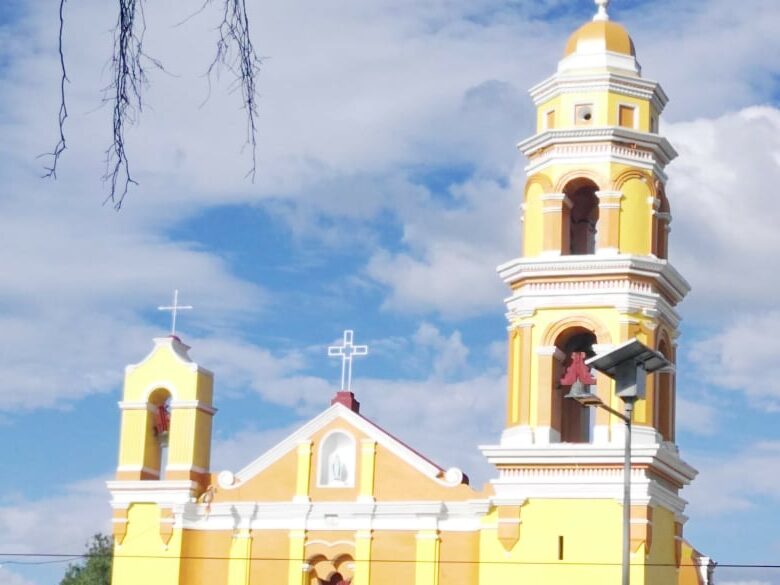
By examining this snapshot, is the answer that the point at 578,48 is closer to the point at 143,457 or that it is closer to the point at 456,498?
the point at 456,498

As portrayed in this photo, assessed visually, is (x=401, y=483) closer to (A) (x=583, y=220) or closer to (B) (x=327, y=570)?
(B) (x=327, y=570)

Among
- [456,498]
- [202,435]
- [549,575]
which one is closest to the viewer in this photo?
[549,575]

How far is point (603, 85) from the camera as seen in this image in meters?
25.4

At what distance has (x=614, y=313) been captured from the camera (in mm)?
24453

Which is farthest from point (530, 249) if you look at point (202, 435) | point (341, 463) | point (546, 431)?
point (202, 435)

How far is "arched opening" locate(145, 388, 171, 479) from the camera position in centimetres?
2811

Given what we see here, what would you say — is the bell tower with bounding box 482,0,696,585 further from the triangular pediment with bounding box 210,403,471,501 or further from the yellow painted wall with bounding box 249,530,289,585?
the yellow painted wall with bounding box 249,530,289,585

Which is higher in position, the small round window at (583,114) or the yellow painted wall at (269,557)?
the small round window at (583,114)

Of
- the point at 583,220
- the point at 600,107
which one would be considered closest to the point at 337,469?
the point at 583,220

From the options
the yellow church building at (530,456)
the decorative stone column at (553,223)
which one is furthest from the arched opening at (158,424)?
the decorative stone column at (553,223)

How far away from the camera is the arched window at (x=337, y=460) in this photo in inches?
1046

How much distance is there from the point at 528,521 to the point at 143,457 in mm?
7357

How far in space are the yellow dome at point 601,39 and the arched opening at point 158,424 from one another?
9.28 m

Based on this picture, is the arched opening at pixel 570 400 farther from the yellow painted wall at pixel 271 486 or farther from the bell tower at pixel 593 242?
the yellow painted wall at pixel 271 486
